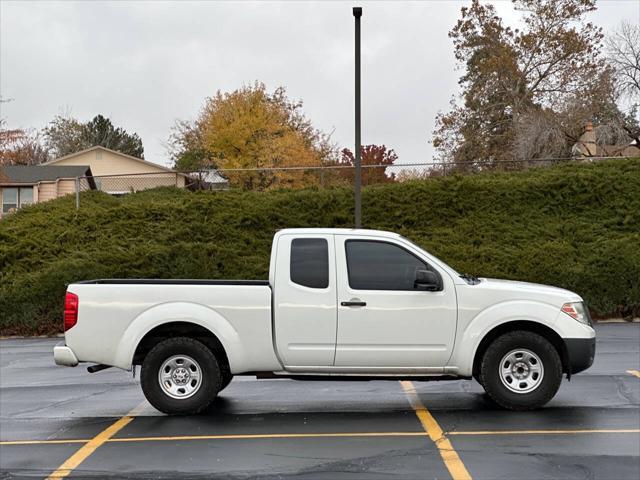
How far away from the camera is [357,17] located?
20.0 meters

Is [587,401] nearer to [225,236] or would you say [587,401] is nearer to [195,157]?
[225,236]

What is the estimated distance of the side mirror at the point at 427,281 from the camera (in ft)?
26.1

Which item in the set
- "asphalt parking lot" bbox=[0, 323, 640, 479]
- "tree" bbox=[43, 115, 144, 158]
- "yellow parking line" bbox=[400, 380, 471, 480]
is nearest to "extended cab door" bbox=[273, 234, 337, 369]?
"asphalt parking lot" bbox=[0, 323, 640, 479]

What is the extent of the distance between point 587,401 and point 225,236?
53.6ft

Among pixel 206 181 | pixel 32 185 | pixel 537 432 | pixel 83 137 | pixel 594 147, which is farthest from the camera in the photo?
pixel 83 137

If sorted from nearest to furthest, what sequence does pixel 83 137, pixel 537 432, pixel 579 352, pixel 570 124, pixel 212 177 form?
pixel 537 432, pixel 579 352, pixel 212 177, pixel 570 124, pixel 83 137

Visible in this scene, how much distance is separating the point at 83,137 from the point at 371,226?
6855cm

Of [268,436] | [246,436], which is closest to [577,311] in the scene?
[268,436]

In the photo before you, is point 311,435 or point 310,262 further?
point 310,262

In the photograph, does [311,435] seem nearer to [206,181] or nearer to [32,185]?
[206,181]

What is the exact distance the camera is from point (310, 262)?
823 centimetres

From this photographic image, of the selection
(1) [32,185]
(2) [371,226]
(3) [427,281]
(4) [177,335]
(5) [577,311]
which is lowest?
(4) [177,335]

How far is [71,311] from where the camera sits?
321 inches

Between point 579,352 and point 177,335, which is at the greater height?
point 177,335
